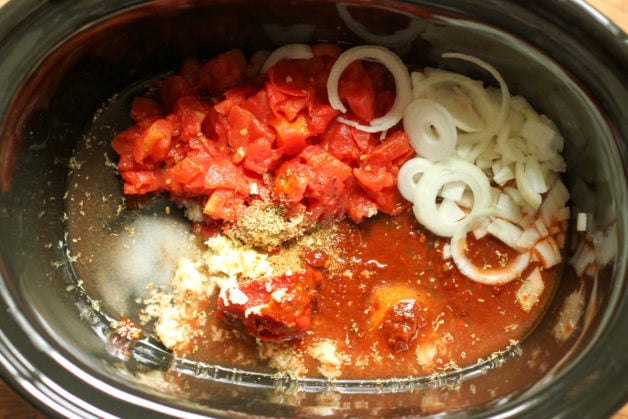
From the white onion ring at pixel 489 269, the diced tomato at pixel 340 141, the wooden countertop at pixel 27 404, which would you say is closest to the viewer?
the wooden countertop at pixel 27 404

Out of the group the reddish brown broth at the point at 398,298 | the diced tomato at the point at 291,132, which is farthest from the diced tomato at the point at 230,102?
the reddish brown broth at the point at 398,298

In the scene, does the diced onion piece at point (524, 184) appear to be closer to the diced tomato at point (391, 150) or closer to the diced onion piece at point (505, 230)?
the diced onion piece at point (505, 230)

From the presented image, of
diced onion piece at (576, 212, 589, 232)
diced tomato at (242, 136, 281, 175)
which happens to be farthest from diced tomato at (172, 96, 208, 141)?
diced onion piece at (576, 212, 589, 232)

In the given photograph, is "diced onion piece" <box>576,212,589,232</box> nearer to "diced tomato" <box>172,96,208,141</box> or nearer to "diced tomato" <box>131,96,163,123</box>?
"diced tomato" <box>172,96,208,141</box>

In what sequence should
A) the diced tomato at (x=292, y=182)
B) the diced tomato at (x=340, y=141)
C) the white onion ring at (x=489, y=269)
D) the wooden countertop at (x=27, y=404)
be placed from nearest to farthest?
the wooden countertop at (x=27, y=404) → the diced tomato at (x=292, y=182) → the diced tomato at (x=340, y=141) → the white onion ring at (x=489, y=269)

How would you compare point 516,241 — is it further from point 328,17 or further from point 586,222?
point 328,17

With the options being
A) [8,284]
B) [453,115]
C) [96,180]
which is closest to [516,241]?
[453,115]
